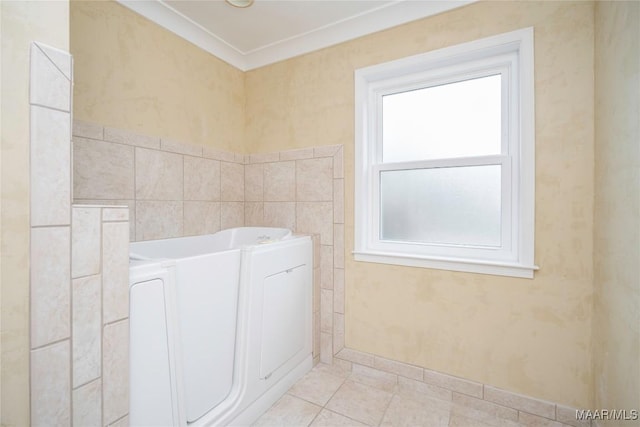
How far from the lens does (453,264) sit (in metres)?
1.63

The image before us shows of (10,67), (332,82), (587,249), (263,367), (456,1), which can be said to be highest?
(456,1)

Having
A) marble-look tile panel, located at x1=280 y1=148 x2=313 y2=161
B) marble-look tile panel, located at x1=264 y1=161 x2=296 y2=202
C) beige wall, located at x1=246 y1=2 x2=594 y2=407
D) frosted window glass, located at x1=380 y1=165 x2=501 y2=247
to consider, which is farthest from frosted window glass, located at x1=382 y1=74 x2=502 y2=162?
marble-look tile panel, located at x1=264 y1=161 x2=296 y2=202

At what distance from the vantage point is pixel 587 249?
4.43 ft

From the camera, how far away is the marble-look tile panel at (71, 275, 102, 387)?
0.84 metres

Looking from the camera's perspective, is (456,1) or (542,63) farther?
(456,1)

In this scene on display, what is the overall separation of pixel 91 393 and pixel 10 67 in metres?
0.93

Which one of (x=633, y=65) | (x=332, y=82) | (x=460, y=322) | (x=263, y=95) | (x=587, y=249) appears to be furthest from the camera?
(x=263, y=95)

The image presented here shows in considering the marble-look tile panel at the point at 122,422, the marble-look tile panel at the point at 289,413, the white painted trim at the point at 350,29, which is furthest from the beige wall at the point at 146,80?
the marble-look tile panel at the point at 289,413

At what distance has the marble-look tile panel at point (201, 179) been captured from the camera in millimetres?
1942

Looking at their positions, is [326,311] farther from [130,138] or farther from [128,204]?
[130,138]

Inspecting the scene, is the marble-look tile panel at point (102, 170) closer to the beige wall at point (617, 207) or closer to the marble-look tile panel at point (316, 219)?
the marble-look tile panel at point (316, 219)

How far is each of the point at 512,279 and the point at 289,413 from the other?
1343mm

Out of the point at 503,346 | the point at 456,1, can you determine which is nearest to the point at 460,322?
the point at 503,346

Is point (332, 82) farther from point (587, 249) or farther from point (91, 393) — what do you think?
point (91, 393)
